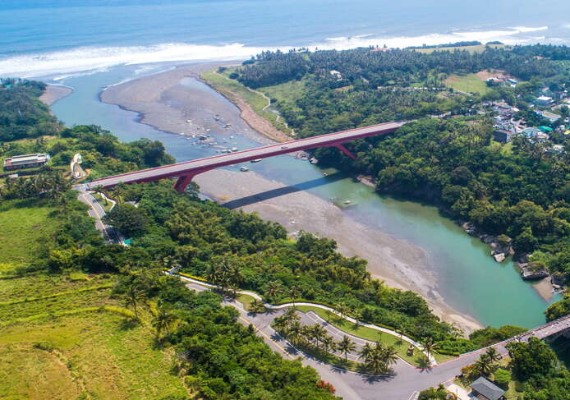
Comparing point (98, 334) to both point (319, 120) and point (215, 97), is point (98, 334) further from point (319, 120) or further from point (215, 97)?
point (215, 97)

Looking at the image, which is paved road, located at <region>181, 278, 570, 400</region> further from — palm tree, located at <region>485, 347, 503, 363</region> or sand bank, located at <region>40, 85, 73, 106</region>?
sand bank, located at <region>40, 85, 73, 106</region>

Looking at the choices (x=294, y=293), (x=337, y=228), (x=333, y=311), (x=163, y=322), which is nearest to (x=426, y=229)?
(x=337, y=228)

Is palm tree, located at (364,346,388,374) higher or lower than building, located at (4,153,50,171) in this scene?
lower

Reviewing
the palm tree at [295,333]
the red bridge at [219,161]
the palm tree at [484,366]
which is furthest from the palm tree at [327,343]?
the red bridge at [219,161]

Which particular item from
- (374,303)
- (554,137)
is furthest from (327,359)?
Answer: (554,137)

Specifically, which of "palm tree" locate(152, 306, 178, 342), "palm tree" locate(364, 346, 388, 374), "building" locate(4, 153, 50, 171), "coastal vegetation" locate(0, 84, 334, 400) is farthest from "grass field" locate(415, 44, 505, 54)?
"palm tree" locate(152, 306, 178, 342)

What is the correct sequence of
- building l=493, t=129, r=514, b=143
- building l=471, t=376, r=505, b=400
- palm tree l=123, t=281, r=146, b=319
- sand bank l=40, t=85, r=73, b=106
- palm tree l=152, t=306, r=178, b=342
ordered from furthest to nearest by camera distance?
sand bank l=40, t=85, r=73, b=106 → building l=493, t=129, r=514, b=143 → palm tree l=123, t=281, r=146, b=319 → palm tree l=152, t=306, r=178, b=342 → building l=471, t=376, r=505, b=400
